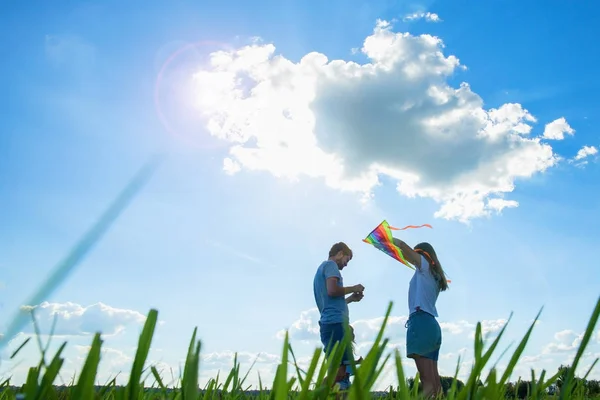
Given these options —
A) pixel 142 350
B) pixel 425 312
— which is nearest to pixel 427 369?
pixel 425 312

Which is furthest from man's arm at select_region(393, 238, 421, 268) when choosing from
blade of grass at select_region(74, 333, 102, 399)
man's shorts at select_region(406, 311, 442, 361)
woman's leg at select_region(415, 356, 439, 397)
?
blade of grass at select_region(74, 333, 102, 399)

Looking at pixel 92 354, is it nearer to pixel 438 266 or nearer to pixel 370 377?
pixel 370 377

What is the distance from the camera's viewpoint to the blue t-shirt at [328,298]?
693 cm

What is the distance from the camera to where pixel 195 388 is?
1.86 ft

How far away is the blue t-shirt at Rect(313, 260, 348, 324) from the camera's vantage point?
22.7 ft

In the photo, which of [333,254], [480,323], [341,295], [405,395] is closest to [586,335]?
[480,323]

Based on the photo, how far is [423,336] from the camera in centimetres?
670

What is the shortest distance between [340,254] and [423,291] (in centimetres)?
Result: 130

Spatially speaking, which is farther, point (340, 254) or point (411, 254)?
point (340, 254)

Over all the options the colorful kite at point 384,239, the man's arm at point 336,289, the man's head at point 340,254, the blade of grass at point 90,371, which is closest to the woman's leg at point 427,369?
the man's arm at point 336,289

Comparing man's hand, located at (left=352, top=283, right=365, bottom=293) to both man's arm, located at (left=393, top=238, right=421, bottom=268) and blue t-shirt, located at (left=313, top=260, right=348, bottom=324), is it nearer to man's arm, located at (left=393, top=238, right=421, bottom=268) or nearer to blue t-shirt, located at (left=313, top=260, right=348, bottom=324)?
blue t-shirt, located at (left=313, top=260, right=348, bottom=324)

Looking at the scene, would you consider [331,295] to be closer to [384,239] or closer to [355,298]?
[355,298]

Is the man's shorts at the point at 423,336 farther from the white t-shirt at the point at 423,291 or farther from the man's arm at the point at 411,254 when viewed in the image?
the man's arm at the point at 411,254

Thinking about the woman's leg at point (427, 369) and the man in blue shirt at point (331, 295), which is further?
the man in blue shirt at point (331, 295)
